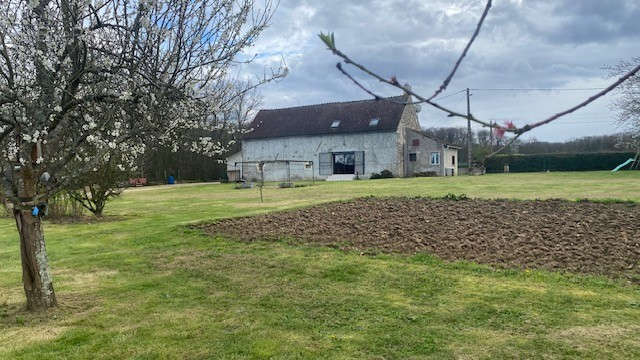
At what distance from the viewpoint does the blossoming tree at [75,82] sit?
17.7ft

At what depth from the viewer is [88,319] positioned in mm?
5660

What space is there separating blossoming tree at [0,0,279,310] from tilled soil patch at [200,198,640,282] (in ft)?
14.2

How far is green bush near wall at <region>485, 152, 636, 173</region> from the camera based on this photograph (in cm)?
4184

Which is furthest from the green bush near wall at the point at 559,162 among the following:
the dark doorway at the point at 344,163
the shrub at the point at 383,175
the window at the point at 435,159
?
the dark doorway at the point at 344,163

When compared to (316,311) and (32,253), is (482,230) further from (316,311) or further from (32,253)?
(32,253)

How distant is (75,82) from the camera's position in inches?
223

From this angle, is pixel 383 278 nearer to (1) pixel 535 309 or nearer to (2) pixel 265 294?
(2) pixel 265 294

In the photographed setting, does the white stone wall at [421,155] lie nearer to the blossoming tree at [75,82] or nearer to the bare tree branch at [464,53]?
the blossoming tree at [75,82]

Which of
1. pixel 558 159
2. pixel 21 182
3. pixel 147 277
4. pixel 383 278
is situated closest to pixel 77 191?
pixel 147 277

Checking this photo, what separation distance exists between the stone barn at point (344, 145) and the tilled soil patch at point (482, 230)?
87.6 feet

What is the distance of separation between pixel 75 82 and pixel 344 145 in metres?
37.2

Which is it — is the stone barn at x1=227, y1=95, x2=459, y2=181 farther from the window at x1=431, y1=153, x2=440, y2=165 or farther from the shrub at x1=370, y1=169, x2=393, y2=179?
the shrub at x1=370, y1=169, x2=393, y2=179

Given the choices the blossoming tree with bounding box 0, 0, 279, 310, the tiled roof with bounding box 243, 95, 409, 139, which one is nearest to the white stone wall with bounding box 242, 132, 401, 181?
the tiled roof with bounding box 243, 95, 409, 139

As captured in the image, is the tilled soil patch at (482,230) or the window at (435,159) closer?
the tilled soil patch at (482,230)
